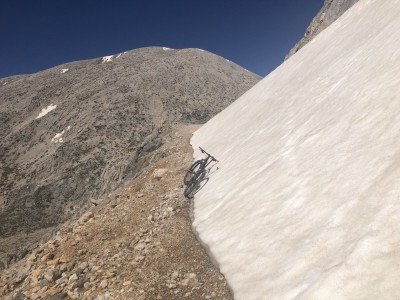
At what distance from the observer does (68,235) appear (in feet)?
38.5

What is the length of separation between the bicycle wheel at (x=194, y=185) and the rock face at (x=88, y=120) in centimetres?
1260

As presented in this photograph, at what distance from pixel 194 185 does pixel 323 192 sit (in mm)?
7124

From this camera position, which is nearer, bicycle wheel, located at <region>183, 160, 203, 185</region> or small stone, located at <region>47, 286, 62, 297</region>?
small stone, located at <region>47, 286, 62, 297</region>

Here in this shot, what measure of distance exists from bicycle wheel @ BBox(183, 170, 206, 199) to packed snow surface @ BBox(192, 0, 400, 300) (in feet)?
1.58

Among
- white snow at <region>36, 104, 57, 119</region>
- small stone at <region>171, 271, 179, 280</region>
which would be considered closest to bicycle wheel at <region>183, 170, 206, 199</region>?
small stone at <region>171, 271, 179, 280</region>

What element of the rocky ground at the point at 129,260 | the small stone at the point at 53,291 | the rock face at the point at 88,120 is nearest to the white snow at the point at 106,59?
the rock face at the point at 88,120

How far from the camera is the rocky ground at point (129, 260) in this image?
282 inches

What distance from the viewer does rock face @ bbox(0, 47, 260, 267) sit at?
39.6 meters

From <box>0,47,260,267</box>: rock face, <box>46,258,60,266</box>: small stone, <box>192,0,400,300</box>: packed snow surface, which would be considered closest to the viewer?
<box>192,0,400,300</box>: packed snow surface

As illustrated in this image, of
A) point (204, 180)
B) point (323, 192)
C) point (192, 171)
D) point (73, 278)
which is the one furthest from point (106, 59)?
point (323, 192)

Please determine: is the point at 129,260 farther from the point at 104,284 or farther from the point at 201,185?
the point at 201,185

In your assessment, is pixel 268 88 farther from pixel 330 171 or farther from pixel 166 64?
pixel 166 64

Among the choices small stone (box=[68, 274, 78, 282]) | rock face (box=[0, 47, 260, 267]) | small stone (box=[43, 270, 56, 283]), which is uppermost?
rock face (box=[0, 47, 260, 267])

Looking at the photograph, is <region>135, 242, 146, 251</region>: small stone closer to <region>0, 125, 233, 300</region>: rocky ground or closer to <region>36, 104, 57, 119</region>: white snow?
<region>0, 125, 233, 300</region>: rocky ground
